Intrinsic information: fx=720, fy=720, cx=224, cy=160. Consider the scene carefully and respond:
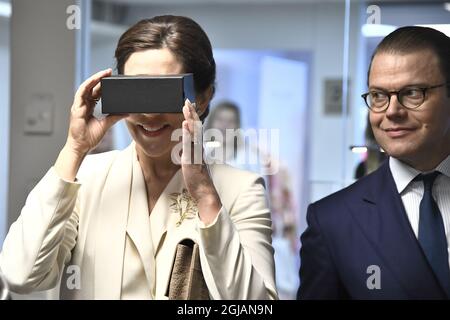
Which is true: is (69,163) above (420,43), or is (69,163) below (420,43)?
below

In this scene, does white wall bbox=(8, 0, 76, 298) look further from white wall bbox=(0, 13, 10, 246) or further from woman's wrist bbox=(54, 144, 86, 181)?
woman's wrist bbox=(54, 144, 86, 181)

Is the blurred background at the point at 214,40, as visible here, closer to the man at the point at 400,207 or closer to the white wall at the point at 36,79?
the white wall at the point at 36,79

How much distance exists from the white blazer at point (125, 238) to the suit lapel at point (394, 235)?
192 millimetres

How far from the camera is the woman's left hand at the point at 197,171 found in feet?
3.76

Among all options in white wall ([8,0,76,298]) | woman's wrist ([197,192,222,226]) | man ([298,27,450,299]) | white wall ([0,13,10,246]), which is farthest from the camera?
white wall ([0,13,10,246])

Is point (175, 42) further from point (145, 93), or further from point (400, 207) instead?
point (400, 207)

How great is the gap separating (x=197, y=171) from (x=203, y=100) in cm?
17

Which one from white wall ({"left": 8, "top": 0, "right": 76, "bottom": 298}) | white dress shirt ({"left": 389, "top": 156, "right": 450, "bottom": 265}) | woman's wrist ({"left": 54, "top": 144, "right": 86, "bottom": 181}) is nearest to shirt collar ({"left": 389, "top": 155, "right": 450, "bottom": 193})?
white dress shirt ({"left": 389, "top": 156, "right": 450, "bottom": 265})

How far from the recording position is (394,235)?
1273mm

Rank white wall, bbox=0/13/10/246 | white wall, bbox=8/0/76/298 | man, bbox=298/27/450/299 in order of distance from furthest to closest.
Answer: white wall, bbox=0/13/10/246
white wall, bbox=8/0/76/298
man, bbox=298/27/450/299

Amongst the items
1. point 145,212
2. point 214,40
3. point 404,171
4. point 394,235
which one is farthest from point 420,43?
point 214,40

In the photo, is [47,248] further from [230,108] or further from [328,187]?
[230,108]

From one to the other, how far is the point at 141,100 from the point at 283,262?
2.61m

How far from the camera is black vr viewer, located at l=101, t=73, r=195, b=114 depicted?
3.84ft
